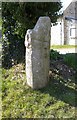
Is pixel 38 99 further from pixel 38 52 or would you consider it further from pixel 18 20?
pixel 18 20

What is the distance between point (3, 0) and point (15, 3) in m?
0.34

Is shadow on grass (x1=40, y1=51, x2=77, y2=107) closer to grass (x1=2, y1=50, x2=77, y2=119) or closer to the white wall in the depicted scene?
grass (x1=2, y1=50, x2=77, y2=119)

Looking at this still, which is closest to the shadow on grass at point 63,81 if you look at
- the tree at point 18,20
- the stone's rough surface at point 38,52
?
the stone's rough surface at point 38,52

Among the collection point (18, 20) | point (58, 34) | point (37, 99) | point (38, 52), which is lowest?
point (58, 34)

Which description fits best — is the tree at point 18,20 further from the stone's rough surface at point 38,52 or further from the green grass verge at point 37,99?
the stone's rough surface at point 38,52

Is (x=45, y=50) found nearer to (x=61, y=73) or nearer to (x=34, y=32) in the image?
(x=34, y=32)

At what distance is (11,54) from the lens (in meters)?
7.55

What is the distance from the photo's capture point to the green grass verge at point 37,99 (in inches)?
215

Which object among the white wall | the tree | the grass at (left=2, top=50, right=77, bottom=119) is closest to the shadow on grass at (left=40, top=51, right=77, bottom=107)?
the grass at (left=2, top=50, right=77, bottom=119)

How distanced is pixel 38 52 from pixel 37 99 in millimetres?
931

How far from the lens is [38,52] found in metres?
6.00

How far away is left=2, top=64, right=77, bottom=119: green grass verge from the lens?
5.45m

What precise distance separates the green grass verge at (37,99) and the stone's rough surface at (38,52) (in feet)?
0.79

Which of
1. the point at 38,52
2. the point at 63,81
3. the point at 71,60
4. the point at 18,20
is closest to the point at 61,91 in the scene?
the point at 63,81
